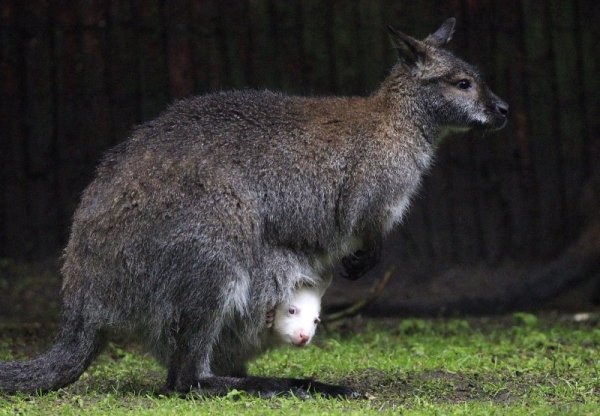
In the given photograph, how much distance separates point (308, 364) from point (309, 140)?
75.2 inches

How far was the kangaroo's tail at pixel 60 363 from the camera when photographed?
7.20 metres

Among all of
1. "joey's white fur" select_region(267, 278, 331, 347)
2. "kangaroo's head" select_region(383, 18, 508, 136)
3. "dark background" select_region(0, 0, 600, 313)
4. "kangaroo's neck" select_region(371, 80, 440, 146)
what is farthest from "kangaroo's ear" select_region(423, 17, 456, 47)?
"dark background" select_region(0, 0, 600, 313)

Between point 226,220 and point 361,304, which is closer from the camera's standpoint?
point 226,220

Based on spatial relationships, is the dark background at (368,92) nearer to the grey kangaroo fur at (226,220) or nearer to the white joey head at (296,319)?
the grey kangaroo fur at (226,220)

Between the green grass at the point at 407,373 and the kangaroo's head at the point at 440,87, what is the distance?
1759 mm

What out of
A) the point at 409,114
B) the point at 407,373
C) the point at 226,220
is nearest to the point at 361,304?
the point at 407,373

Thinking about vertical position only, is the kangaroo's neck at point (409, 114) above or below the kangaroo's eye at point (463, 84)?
below

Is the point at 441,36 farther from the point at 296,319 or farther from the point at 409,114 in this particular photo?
the point at 296,319

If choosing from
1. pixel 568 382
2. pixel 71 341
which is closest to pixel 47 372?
pixel 71 341

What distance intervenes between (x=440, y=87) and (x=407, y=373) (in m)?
1.99

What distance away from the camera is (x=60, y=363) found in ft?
23.8

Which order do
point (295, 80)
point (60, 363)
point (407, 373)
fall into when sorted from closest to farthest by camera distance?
1. point (60, 363)
2. point (407, 373)
3. point (295, 80)

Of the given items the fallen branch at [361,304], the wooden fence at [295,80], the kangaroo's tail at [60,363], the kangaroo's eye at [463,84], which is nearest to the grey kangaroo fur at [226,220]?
the kangaroo's tail at [60,363]

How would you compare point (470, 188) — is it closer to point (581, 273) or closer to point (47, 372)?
point (581, 273)
